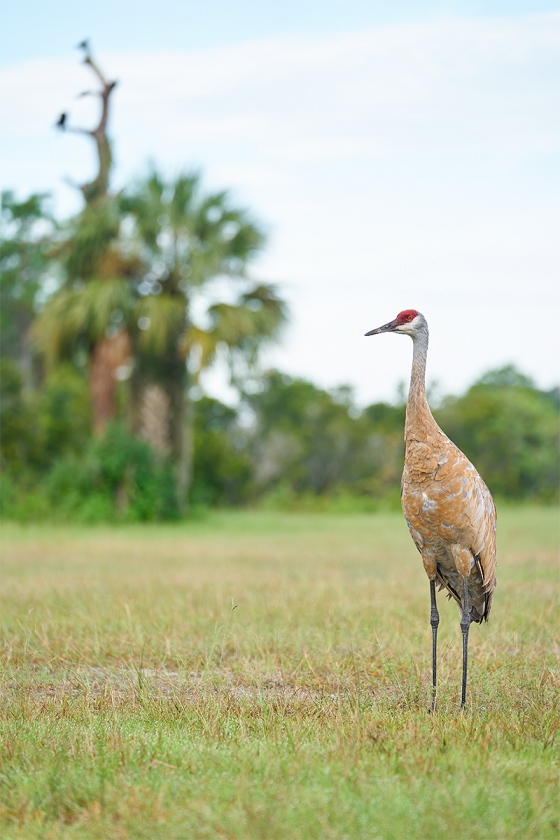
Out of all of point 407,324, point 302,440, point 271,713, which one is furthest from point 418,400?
point 302,440

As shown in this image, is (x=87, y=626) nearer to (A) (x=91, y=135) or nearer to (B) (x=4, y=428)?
(A) (x=91, y=135)

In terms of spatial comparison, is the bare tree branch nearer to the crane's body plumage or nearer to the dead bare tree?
the dead bare tree

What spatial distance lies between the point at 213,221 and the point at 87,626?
1575cm

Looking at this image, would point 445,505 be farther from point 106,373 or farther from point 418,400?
point 106,373

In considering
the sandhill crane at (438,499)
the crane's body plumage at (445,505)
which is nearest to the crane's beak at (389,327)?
the sandhill crane at (438,499)

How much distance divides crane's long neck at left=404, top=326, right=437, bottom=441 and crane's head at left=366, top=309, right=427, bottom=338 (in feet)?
0.13

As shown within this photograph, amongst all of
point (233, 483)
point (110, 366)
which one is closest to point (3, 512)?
point (110, 366)

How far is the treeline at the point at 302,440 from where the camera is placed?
3062 cm

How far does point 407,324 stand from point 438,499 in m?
1.06

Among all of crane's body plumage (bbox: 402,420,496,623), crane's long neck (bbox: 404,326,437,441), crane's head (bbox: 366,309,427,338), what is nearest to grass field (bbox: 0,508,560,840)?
crane's body plumage (bbox: 402,420,496,623)

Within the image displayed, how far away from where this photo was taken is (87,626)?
24.2 ft

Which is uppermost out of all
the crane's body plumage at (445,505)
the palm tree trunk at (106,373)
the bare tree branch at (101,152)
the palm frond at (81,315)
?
the bare tree branch at (101,152)

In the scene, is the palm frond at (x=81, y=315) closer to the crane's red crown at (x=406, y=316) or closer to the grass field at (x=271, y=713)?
the grass field at (x=271, y=713)

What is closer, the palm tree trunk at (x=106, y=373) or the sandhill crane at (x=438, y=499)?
the sandhill crane at (x=438, y=499)
